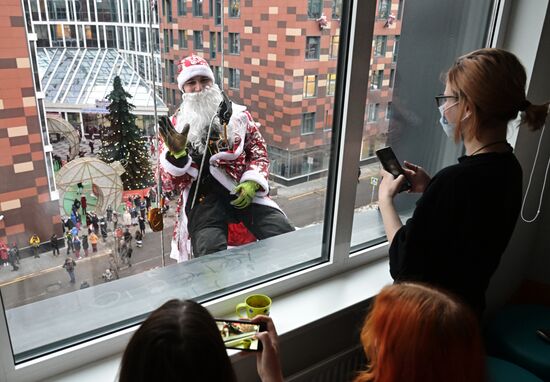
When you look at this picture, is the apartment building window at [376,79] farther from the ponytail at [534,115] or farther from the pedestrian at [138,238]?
the pedestrian at [138,238]

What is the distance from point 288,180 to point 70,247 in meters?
0.75

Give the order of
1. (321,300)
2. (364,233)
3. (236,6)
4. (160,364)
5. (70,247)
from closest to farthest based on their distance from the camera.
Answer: (160,364) < (70,247) < (236,6) < (321,300) < (364,233)

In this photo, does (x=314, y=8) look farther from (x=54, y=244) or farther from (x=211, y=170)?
(x=54, y=244)

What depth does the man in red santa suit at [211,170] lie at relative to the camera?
1369mm

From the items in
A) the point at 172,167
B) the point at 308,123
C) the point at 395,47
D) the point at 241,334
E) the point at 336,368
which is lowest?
the point at 336,368

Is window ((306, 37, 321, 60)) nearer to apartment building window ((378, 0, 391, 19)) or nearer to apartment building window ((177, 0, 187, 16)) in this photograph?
apartment building window ((378, 0, 391, 19))

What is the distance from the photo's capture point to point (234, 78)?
1.40m

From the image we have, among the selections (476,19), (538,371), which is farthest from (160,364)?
(476,19)

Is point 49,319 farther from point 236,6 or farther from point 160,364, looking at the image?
point 236,6

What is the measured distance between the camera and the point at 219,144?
1.52 m

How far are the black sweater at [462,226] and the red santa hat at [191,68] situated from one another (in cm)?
74

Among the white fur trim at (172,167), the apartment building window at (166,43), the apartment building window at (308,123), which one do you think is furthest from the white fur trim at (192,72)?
the apartment building window at (308,123)

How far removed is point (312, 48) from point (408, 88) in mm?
555

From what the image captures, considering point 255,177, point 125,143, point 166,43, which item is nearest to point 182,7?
point 166,43
